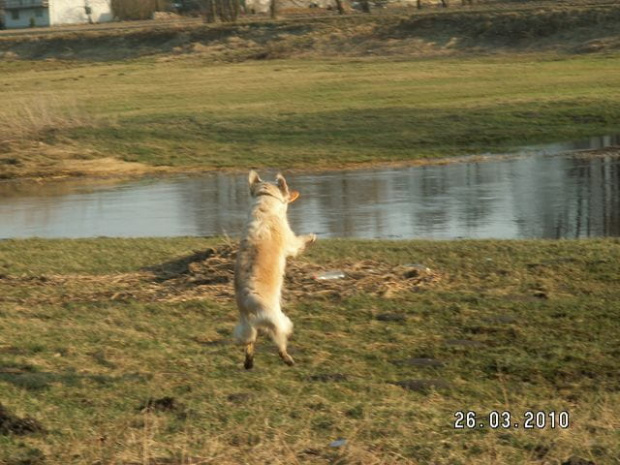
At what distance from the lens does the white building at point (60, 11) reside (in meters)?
97.8

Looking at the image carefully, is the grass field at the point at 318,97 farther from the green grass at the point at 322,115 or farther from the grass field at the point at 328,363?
the grass field at the point at 328,363

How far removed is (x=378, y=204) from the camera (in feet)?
60.5

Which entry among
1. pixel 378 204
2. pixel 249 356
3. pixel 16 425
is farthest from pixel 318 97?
pixel 16 425

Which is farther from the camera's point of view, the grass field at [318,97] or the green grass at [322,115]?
the grass field at [318,97]

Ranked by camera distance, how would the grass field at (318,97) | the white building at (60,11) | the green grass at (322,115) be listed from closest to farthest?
the green grass at (322,115) → the grass field at (318,97) → the white building at (60,11)

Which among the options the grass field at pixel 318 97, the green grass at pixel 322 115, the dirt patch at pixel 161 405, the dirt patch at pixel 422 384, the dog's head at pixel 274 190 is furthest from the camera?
the grass field at pixel 318 97

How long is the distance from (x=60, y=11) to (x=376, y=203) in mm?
84428

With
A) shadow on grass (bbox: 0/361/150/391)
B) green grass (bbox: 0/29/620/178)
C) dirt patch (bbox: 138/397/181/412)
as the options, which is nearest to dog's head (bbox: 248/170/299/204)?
shadow on grass (bbox: 0/361/150/391)

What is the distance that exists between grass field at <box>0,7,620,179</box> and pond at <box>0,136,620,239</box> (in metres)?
2.27

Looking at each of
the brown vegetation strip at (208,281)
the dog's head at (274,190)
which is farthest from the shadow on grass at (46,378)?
the brown vegetation strip at (208,281)

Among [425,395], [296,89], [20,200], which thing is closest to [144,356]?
[425,395]

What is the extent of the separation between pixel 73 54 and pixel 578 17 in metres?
25.2

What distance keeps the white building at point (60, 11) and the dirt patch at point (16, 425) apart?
92.8 metres

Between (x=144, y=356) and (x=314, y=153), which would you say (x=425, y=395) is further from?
(x=314, y=153)
